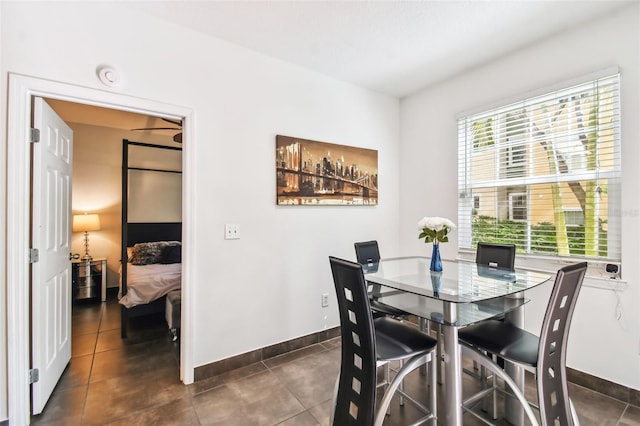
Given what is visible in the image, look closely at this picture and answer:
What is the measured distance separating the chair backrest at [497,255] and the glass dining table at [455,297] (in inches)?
4.5

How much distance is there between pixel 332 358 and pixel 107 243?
13.5 feet

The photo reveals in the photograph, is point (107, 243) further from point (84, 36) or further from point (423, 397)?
point (423, 397)

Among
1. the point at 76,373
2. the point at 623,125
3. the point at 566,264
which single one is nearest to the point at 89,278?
the point at 76,373

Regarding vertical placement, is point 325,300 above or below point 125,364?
above

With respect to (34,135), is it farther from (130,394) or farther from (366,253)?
(366,253)

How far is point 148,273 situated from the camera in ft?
11.5

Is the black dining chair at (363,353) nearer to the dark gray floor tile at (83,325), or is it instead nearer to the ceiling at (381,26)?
the ceiling at (381,26)

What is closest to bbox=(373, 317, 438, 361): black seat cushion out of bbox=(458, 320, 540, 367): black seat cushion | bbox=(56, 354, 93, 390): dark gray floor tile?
bbox=(458, 320, 540, 367): black seat cushion

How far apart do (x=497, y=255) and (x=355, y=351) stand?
155 centimetres

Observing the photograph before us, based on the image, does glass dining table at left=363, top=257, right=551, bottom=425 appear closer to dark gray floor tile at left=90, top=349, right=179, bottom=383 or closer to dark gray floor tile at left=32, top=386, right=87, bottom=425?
dark gray floor tile at left=90, top=349, right=179, bottom=383

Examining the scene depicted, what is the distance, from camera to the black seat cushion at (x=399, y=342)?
1548 millimetres

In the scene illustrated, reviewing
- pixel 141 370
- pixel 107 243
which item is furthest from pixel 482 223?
pixel 107 243

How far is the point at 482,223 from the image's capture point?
114 inches

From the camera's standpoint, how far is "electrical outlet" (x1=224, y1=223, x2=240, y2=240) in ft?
8.02
